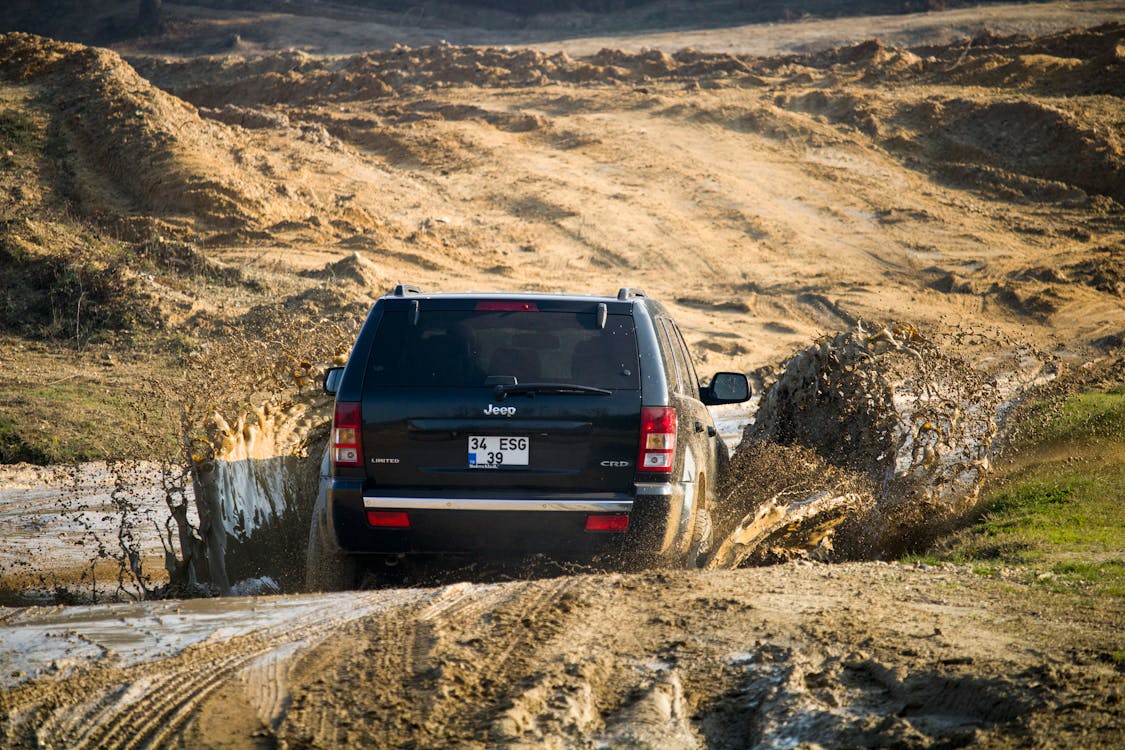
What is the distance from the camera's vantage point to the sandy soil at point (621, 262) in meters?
3.72

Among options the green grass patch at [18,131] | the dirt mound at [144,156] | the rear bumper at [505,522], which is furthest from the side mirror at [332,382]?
the green grass patch at [18,131]

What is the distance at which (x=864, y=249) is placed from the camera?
24.3m

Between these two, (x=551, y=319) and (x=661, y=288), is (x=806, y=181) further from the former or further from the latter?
(x=551, y=319)

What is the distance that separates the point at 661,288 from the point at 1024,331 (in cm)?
660

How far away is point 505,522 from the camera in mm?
5207

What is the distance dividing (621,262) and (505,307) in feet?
57.4

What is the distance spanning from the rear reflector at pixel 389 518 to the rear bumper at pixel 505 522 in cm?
2

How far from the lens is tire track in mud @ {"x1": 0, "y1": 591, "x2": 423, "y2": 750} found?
3631mm

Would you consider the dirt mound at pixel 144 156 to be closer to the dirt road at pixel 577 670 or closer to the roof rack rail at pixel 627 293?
the roof rack rail at pixel 627 293

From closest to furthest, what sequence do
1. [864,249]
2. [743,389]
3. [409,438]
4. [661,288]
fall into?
[409,438]
[743,389]
[661,288]
[864,249]

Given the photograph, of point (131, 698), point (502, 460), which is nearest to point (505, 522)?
point (502, 460)

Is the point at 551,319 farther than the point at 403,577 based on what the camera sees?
No

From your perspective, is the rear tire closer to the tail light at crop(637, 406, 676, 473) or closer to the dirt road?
the dirt road

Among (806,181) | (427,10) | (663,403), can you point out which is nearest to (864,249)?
(806,181)
